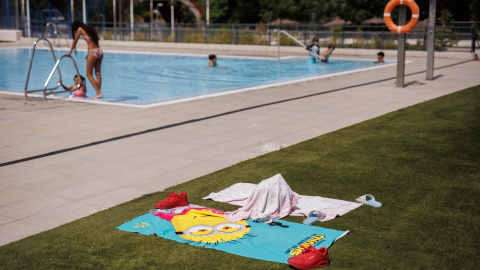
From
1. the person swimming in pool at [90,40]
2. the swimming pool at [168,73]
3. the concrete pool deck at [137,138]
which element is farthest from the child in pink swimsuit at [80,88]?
the swimming pool at [168,73]

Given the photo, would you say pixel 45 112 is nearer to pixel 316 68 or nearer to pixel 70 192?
pixel 70 192

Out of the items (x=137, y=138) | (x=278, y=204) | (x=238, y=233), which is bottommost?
(x=238, y=233)

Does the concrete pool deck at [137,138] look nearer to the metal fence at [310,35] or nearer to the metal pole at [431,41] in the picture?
the metal pole at [431,41]

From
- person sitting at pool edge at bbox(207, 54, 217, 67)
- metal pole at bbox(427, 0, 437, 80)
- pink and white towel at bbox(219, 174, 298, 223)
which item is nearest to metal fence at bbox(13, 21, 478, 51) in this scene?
person sitting at pool edge at bbox(207, 54, 217, 67)

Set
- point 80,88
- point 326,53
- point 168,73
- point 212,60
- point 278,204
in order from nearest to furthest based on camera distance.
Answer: point 278,204 < point 80,88 < point 168,73 < point 212,60 < point 326,53

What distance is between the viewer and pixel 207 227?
18.0 ft

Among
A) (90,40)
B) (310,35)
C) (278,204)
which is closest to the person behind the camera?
(278,204)

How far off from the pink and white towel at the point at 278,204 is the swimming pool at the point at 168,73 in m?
7.51

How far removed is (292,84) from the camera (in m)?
17.1

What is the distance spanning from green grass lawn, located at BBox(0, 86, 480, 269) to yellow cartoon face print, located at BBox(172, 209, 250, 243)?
0.25m

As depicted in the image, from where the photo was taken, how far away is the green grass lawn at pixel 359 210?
185 inches

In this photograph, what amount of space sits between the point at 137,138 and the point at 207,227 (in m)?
4.26

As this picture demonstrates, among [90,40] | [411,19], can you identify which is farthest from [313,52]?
[90,40]

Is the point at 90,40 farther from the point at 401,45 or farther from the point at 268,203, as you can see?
the point at 268,203
